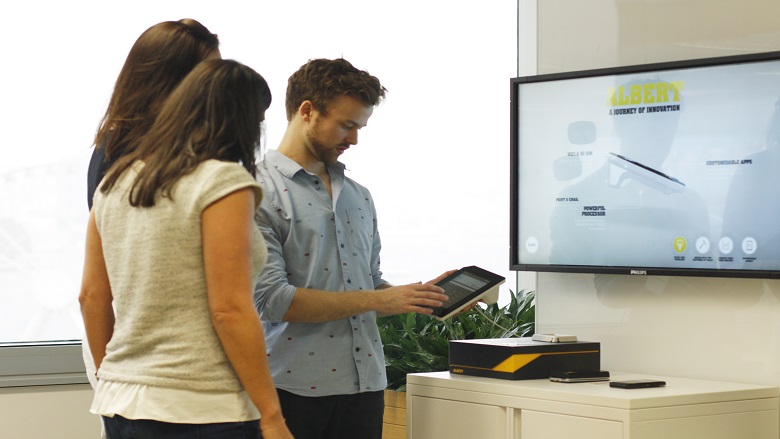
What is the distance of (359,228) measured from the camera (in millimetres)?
2582

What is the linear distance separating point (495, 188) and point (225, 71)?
2976 millimetres

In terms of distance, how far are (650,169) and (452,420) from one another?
2.93ft

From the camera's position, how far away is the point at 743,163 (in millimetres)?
2611

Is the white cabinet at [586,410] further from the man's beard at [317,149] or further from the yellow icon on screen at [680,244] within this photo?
the man's beard at [317,149]

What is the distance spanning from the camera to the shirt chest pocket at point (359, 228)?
2.56 meters

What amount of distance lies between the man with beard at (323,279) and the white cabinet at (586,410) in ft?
0.88

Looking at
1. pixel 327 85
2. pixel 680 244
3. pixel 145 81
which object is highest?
pixel 327 85

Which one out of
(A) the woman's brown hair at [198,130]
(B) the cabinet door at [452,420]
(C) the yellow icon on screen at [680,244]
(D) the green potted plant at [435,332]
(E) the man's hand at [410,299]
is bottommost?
(B) the cabinet door at [452,420]

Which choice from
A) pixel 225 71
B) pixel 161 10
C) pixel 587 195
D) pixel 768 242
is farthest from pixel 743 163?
pixel 161 10

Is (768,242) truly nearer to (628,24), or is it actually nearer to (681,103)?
(681,103)

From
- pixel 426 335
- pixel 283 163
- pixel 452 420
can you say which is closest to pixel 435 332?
pixel 426 335

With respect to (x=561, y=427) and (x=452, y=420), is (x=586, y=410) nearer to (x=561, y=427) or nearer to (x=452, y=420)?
(x=561, y=427)

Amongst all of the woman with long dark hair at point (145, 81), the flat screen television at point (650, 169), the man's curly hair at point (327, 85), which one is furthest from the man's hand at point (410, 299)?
→ the woman with long dark hair at point (145, 81)

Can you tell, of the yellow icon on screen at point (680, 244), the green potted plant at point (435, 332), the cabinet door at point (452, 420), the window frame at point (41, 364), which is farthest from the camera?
the green potted plant at point (435, 332)
